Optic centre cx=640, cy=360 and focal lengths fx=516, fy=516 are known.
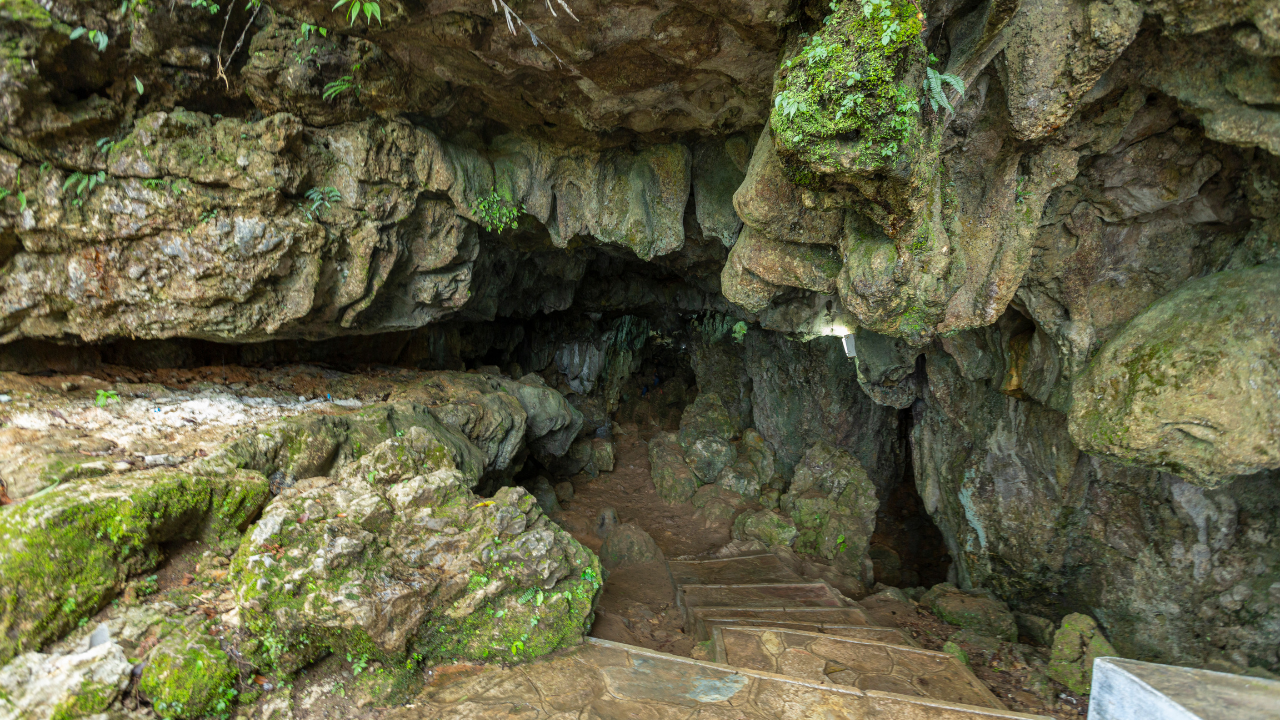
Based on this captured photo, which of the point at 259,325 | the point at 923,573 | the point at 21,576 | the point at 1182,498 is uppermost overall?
the point at 259,325

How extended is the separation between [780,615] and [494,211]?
6.93 meters

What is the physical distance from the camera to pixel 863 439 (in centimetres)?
1339

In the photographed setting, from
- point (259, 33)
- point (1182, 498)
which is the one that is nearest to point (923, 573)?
point (1182, 498)

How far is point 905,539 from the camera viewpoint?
530 inches

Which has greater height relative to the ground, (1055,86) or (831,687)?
(1055,86)

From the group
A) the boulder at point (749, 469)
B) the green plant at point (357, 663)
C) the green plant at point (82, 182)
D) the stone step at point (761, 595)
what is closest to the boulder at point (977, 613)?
the stone step at point (761, 595)

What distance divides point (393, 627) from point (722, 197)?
22.7 ft

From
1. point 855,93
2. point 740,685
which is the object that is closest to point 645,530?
point 740,685

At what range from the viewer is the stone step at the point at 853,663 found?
4703mm

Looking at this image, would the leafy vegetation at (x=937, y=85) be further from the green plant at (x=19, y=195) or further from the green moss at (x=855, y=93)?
the green plant at (x=19, y=195)

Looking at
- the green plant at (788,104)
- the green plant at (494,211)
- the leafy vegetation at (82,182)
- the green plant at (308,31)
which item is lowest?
the leafy vegetation at (82,182)

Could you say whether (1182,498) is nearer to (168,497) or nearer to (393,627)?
(393,627)

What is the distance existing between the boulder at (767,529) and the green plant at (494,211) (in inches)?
305

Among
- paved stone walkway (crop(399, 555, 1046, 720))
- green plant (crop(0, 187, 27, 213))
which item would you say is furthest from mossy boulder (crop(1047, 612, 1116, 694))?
green plant (crop(0, 187, 27, 213))
